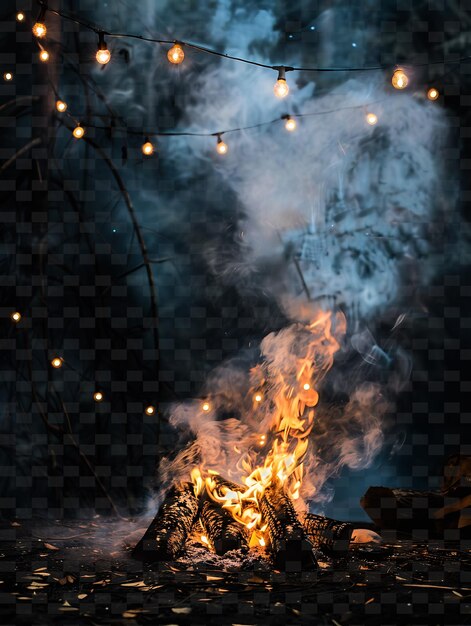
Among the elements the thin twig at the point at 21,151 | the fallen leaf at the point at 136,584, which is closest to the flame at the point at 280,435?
the fallen leaf at the point at 136,584

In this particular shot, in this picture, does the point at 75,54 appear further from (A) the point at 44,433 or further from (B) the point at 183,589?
(B) the point at 183,589

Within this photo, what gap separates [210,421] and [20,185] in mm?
1866

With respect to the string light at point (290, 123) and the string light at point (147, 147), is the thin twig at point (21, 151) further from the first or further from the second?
the string light at point (290, 123)

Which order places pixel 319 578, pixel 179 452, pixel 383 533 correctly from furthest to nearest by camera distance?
pixel 179 452, pixel 383 533, pixel 319 578

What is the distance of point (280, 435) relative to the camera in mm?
3779

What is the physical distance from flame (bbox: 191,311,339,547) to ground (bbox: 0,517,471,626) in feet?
1.11

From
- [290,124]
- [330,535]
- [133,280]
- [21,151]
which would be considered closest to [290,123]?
[290,124]

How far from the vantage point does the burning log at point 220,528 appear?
2.97m

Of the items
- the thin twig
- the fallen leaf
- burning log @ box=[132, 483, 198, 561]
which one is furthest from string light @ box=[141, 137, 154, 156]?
the fallen leaf

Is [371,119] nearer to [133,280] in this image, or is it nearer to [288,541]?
[133,280]

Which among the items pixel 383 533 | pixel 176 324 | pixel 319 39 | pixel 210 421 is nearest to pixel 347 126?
pixel 319 39

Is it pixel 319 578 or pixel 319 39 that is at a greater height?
pixel 319 39

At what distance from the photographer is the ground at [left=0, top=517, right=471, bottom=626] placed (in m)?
2.19

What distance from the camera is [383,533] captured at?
3623 millimetres
